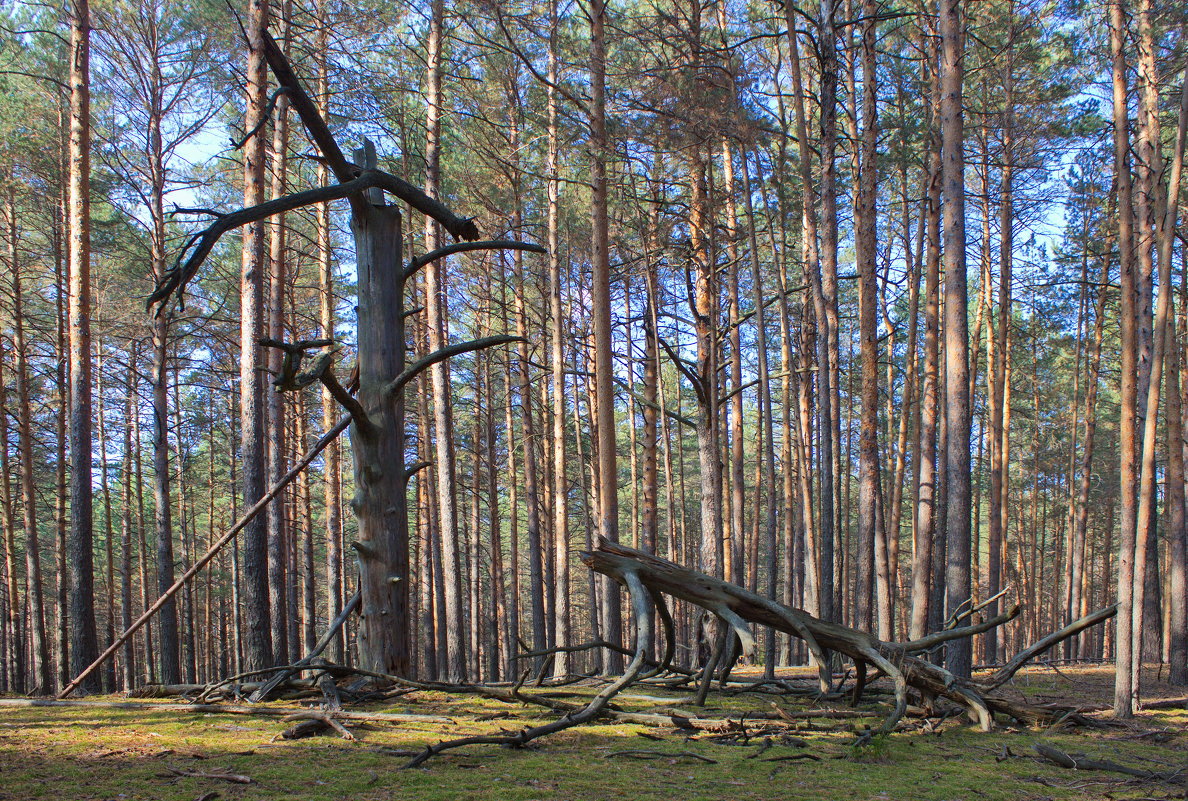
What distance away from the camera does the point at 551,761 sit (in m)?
3.48

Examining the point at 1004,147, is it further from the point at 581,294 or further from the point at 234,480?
the point at 234,480

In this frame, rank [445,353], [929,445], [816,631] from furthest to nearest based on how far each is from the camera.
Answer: [929,445] → [816,631] → [445,353]

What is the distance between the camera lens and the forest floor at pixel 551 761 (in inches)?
115

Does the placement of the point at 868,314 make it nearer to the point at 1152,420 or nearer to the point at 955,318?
the point at 955,318

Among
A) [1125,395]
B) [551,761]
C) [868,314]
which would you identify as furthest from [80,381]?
[1125,395]

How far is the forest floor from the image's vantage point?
115 inches

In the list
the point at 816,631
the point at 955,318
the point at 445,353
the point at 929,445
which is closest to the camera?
the point at 445,353

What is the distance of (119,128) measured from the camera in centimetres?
1591

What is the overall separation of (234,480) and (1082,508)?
75.0ft

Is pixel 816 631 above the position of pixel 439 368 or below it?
below

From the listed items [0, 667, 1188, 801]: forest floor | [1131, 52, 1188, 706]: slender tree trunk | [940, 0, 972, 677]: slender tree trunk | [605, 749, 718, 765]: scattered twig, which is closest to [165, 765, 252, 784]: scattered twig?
[0, 667, 1188, 801]: forest floor

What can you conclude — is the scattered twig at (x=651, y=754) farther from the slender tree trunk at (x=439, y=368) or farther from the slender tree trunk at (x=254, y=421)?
the slender tree trunk at (x=439, y=368)

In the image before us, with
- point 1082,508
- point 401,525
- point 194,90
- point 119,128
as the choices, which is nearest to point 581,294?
point 194,90

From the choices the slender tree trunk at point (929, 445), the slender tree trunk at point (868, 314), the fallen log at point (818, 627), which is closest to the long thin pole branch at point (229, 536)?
the fallen log at point (818, 627)
